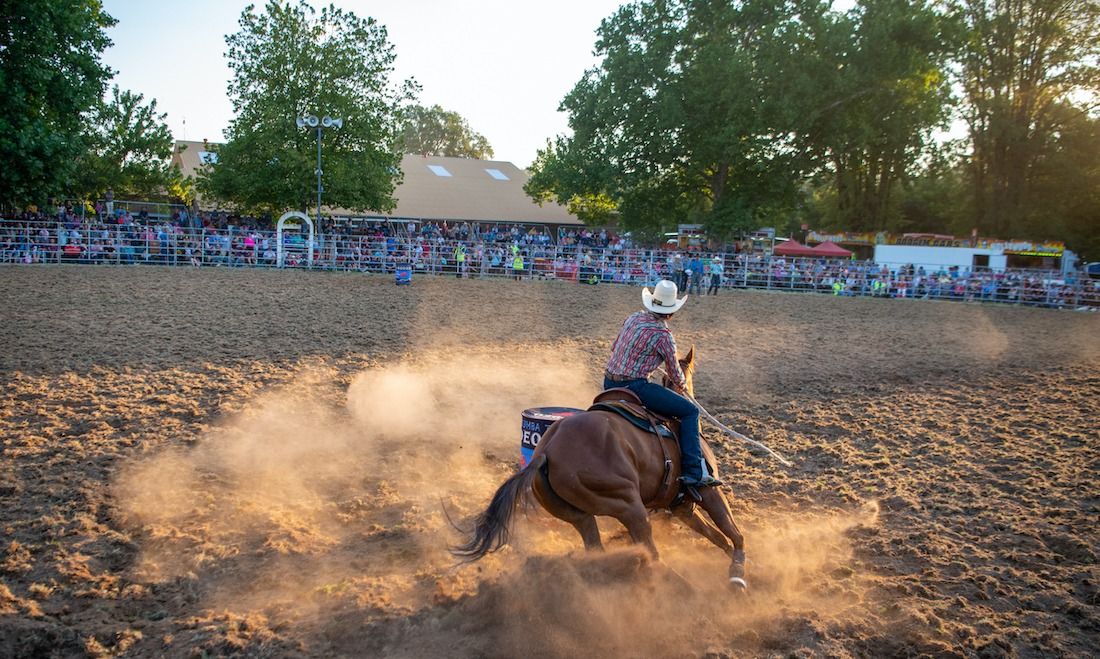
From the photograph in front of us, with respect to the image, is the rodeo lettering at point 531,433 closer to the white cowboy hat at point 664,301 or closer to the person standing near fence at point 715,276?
the white cowboy hat at point 664,301

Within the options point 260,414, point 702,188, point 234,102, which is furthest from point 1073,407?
point 234,102

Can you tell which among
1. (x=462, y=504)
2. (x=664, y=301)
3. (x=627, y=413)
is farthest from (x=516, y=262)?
(x=627, y=413)

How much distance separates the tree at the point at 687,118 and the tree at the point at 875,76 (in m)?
1.31

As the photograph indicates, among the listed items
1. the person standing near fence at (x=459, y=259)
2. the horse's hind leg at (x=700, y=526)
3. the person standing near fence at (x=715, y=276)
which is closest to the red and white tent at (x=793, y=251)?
the person standing near fence at (x=715, y=276)

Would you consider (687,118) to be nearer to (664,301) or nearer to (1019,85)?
(1019,85)

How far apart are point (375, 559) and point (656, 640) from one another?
190 cm

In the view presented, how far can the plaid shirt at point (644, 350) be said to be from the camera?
16.1 feet

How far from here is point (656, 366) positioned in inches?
195

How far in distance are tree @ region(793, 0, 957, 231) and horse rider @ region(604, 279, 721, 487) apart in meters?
30.5

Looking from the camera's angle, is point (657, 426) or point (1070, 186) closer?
point (657, 426)

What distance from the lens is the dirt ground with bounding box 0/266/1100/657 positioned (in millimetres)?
4016

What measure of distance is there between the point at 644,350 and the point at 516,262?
70.5 ft

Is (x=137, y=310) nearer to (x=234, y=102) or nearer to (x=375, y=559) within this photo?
(x=375, y=559)

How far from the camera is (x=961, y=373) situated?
38.7 ft
